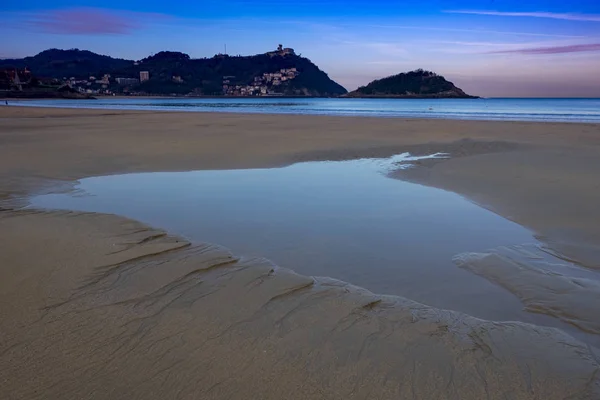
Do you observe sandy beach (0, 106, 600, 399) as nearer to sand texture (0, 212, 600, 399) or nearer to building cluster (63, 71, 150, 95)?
sand texture (0, 212, 600, 399)

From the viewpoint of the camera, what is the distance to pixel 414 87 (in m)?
184

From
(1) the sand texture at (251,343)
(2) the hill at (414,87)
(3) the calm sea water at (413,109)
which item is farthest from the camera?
(2) the hill at (414,87)

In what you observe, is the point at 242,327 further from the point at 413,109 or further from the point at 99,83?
the point at 99,83

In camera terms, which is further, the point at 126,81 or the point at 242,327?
the point at 126,81

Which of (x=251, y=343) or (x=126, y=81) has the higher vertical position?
(x=126, y=81)

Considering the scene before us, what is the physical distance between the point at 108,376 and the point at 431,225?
4.44 m

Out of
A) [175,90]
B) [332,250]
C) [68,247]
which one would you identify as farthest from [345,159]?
[175,90]

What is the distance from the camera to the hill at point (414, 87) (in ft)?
585

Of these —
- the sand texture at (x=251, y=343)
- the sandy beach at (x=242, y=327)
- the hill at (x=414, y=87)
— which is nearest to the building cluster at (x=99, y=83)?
the hill at (x=414, y=87)

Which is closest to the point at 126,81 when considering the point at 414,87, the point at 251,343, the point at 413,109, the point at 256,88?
the point at 256,88

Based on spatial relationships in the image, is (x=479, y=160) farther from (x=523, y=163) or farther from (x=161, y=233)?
(x=161, y=233)

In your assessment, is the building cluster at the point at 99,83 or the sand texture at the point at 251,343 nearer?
the sand texture at the point at 251,343

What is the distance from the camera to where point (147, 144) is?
14445mm

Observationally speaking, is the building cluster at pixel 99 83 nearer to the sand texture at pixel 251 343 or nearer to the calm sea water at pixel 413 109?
the calm sea water at pixel 413 109
